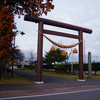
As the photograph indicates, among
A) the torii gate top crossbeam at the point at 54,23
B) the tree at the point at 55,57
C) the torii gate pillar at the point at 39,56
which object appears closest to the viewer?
the torii gate pillar at the point at 39,56

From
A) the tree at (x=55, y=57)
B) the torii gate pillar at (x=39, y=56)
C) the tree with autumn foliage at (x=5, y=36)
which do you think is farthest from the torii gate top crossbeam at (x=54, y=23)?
the tree at (x=55, y=57)

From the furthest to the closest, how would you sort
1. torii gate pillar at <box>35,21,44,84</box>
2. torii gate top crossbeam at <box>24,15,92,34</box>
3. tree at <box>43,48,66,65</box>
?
tree at <box>43,48,66,65</box> → torii gate top crossbeam at <box>24,15,92,34</box> → torii gate pillar at <box>35,21,44,84</box>

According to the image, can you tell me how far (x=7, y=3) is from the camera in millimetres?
14570

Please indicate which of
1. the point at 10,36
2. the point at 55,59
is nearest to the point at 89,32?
the point at 10,36

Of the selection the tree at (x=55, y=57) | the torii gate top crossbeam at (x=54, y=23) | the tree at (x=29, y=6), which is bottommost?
the tree at (x=55, y=57)

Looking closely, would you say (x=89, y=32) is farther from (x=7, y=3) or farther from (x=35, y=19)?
(x=7, y=3)

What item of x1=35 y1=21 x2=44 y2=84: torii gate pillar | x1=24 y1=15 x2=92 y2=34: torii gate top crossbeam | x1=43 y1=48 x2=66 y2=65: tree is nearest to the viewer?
x1=35 y1=21 x2=44 y2=84: torii gate pillar

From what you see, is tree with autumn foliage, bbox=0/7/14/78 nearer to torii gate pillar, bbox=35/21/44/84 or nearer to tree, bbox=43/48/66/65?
torii gate pillar, bbox=35/21/44/84

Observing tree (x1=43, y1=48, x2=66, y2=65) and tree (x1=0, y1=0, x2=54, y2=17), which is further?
tree (x1=43, y1=48, x2=66, y2=65)

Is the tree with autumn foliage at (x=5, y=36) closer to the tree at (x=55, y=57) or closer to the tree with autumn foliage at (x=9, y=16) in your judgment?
the tree with autumn foliage at (x=9, y=16)

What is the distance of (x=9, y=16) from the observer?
40.6 feet

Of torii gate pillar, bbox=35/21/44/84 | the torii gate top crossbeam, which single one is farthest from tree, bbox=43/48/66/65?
torii gate pillar, bbox=35/21/44/84

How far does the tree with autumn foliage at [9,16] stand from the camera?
40.2ft

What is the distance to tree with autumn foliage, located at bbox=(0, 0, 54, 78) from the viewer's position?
12.2m
